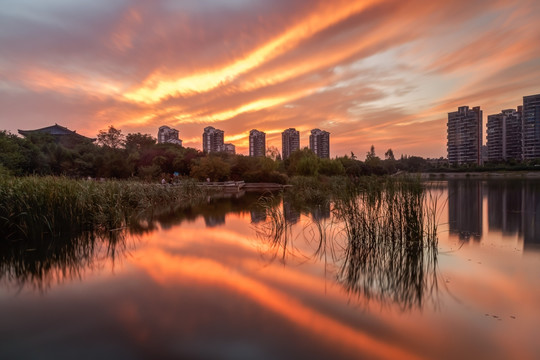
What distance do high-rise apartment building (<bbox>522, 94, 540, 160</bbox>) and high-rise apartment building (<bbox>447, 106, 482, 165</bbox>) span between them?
7.26 metres

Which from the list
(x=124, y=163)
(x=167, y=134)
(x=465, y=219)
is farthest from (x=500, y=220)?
(x=167, y=134)

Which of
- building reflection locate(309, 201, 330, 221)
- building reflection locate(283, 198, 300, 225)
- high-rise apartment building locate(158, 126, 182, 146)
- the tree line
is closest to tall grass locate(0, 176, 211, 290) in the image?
building reflection locate(283, 198, 300, 225)

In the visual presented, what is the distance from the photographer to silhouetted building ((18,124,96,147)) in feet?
94.5

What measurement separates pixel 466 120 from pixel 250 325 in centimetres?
7739

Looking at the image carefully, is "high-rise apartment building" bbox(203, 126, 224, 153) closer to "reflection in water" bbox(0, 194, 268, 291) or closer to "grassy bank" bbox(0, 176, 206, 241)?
"grassy bank" bbox(0, 176, 206, 241)

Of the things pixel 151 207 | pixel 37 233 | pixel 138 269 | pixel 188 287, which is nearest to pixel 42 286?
pixel 138 269

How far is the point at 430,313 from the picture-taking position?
3.45 m

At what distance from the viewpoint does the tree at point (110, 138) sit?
30.6m

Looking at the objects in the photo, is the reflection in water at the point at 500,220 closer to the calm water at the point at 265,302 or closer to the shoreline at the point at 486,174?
the calm water at the point at 265,302

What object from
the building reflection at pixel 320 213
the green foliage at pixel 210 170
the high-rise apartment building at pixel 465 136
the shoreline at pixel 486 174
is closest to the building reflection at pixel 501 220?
the building reflection at pixel 320 213

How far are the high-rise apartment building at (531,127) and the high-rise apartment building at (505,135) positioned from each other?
2.87 meters

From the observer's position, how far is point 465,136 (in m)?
65.9

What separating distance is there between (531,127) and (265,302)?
2912 inches

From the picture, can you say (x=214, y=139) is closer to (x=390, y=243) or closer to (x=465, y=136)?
(x=465, y=136)
